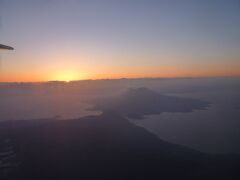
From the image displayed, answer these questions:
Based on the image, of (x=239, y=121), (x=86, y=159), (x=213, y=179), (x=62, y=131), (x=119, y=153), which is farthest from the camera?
(x=239, y=121)

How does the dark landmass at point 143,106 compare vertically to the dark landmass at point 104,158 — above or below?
below

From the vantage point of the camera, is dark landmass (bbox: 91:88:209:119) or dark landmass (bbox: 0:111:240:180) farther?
dark landmass (bbox: 91:88:209:119)

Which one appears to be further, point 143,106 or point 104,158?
point 143,106

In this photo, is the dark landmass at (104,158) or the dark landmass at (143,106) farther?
the dark landmass at (143,106)

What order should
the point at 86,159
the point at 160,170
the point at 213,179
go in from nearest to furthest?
the point at 213,179
the point at 160,170
the point at 86,159

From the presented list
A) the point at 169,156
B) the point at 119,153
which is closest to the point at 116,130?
the point at 119,153

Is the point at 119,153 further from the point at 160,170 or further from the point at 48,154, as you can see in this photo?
the point at 48,154

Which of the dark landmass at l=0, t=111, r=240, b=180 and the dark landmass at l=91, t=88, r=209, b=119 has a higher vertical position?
the dark landmass at l=0, t=111, r=240, b=180

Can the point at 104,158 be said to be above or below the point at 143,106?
above
